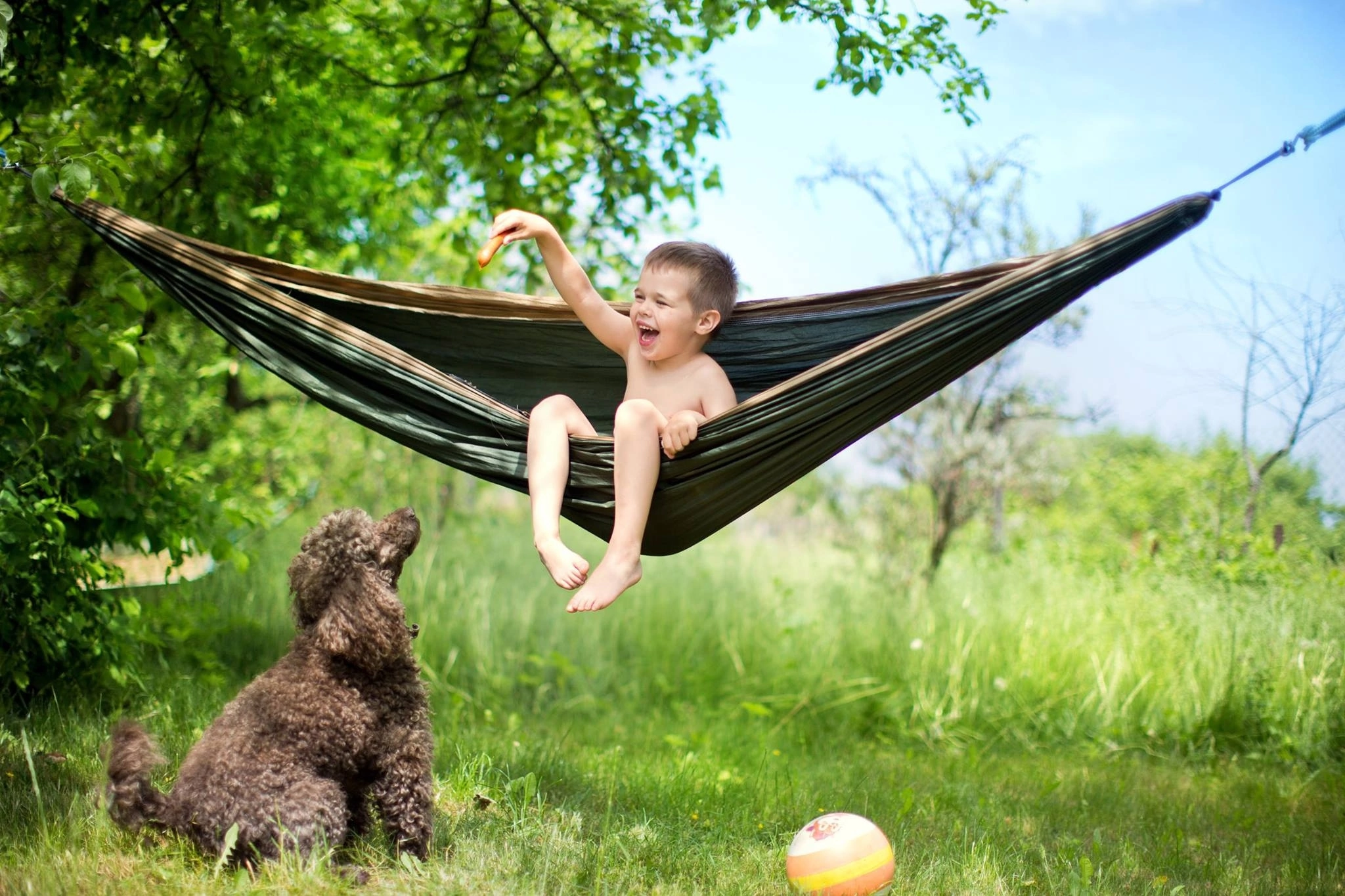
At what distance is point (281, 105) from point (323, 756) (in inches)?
141

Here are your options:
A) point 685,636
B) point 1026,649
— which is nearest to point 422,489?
point 685,636

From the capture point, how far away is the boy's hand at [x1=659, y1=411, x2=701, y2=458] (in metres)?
2.30

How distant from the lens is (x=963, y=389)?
5.59 m

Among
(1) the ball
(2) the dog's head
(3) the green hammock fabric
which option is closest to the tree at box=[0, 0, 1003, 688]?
(3) the green hammock fabric

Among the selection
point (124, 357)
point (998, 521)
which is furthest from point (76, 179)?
point (998, 521)

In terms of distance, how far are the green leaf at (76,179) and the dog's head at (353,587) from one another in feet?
3.10

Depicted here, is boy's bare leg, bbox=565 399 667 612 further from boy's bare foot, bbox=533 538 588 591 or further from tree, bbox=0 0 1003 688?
tree, bbox=0 0 1003 688

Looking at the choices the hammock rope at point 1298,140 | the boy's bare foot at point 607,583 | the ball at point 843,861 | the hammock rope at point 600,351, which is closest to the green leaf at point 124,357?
the hammock rope at point 600,351

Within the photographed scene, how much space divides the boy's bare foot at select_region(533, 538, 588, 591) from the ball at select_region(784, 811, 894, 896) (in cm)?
72

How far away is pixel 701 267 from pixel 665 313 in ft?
0.48

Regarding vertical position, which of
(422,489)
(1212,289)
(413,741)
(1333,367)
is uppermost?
(1212,289)

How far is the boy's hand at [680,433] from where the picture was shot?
230cm

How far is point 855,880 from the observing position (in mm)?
2123

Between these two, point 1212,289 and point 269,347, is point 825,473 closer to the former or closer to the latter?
point 1212,289
